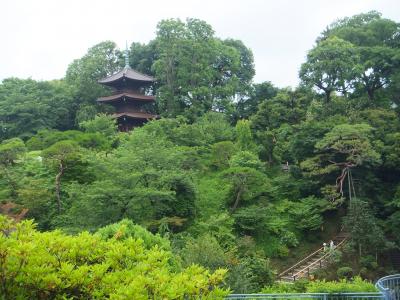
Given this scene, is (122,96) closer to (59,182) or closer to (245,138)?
(245,138)

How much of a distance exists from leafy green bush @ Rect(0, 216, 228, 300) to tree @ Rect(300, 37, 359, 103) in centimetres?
2053

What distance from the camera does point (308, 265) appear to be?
1795cm

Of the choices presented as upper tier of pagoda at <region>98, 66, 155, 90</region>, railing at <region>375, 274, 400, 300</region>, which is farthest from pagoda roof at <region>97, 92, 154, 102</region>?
railing at <region>375, 274, 400, 300</region>

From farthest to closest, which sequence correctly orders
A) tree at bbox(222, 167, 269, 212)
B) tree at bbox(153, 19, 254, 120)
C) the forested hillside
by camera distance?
tree at bbox(153, 19, 254, 120) < tree at bbox(222, 167, 269, 212) < the forested hillside

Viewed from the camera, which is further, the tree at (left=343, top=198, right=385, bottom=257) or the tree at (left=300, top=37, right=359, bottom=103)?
the tree at (left=300, top=37, right=359, bottom=103)

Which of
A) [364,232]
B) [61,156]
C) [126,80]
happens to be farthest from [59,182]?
[126,80]

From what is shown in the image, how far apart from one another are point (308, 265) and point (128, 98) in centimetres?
1937

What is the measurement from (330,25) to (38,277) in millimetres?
33089

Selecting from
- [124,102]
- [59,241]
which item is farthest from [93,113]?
[59,241]

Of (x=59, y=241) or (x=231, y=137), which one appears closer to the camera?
(x=59, y=241)

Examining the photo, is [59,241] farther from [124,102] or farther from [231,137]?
[124,102]

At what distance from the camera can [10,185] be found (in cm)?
1934

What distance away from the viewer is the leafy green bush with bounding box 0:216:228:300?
3.14 metres

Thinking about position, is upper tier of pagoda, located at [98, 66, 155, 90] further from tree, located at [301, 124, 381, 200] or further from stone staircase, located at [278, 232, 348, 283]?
stone staircase, located at [278, 232, 348, 283]
